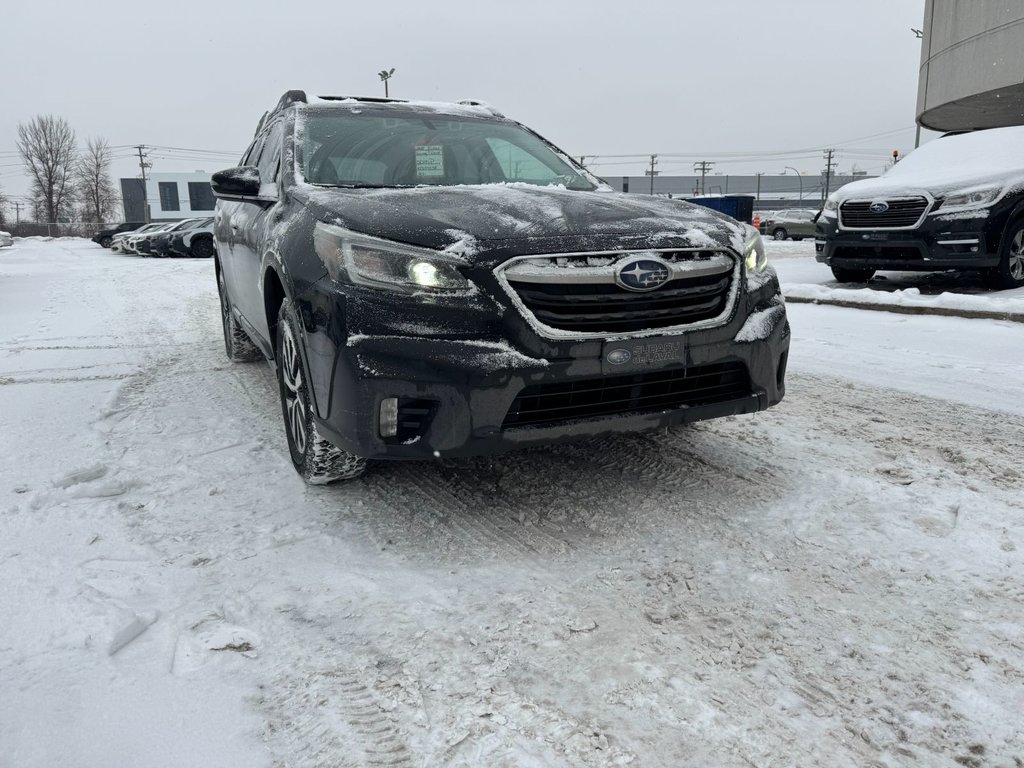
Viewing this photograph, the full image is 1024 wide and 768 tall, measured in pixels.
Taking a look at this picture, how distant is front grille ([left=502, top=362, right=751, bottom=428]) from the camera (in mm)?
2527

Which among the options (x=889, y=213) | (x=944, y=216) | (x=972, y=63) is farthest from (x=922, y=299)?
(x=972, y=63)

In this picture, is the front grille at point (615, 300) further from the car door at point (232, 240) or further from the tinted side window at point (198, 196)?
the tinted side window at point (198, 196)

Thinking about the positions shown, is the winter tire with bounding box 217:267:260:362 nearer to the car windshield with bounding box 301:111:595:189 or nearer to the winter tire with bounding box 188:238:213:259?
the car windshield with bounding box 301:111:595:189

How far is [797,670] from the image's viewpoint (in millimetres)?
1856

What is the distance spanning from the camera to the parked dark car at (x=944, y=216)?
736 cm

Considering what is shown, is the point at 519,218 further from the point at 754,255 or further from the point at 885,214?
the point at 885,214

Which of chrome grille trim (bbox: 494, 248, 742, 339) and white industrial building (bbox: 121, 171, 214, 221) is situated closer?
chrome grille trim (bbox: 494, 248, 742, 339)

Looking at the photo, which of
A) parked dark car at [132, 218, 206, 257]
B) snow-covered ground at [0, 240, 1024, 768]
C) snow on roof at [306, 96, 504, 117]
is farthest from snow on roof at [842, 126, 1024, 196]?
parked dark car at [132, 218, 206, 257]

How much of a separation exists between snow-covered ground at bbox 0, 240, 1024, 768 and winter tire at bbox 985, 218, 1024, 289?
172 inches

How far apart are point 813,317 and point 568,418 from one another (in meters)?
5.51

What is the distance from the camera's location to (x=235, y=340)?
18.2 ft

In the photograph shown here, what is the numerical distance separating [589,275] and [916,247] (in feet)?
21.6

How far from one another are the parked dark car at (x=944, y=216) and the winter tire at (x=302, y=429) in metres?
6.99

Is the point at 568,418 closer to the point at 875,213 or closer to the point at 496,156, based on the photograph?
the point at 496,156
